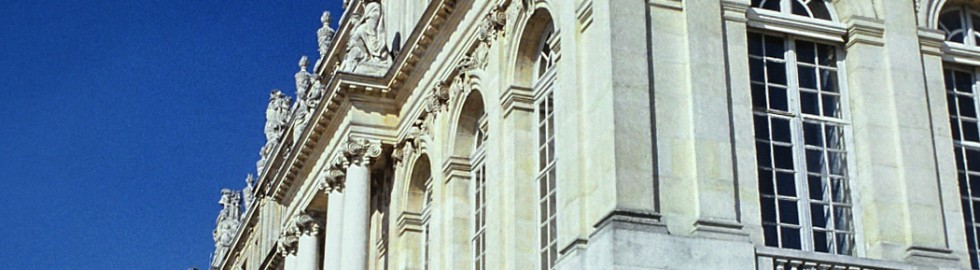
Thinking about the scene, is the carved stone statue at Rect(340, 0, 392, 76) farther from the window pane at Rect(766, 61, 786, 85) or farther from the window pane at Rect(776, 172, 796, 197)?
the window pane at Rect(776, 172, 796, 197)

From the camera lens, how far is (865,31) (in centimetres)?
2080

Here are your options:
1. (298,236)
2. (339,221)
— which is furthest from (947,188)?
(298,236)

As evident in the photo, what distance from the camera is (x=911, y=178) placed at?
19.9 metres

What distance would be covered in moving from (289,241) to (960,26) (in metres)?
15.7

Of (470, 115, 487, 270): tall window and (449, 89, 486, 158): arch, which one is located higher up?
(449, 89, 486, 158): arch

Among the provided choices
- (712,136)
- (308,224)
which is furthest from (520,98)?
(308,224)

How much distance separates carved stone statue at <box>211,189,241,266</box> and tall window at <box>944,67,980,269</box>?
31645mm

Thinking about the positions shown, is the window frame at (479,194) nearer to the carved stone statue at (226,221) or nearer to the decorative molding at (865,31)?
the decorative molding at (865,31)

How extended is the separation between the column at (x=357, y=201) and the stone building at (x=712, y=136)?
2.45 metres

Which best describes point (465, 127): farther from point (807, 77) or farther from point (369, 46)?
point (807, 77)

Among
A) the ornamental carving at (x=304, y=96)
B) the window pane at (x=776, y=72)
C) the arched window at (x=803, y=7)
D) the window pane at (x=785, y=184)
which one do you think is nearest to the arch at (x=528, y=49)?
the arched window at (x=803, y=7)

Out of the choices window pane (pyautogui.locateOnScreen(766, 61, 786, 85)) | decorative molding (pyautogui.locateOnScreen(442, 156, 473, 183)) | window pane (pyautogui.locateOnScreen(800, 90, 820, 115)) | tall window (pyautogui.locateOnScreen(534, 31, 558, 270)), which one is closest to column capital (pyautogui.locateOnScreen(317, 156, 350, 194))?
decorative molding (pyautogui.locateOnScreen(442, 156, 473, 183))

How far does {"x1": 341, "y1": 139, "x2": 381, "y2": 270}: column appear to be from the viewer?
28170 millimetres

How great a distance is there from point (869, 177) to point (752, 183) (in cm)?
170
